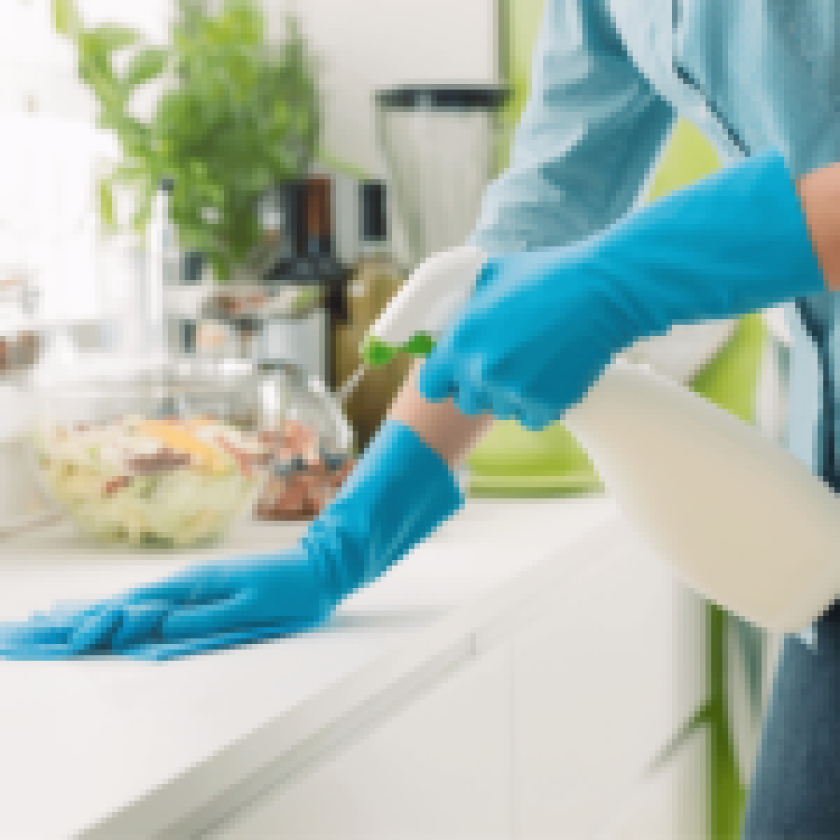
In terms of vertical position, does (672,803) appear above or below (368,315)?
below

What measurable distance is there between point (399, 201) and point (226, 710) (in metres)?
1.02

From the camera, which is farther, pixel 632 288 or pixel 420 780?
pixel 420 780

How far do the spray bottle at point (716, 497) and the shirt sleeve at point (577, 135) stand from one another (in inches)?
8.4

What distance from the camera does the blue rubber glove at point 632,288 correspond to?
62 centimetres

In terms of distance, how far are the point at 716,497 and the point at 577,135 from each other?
13.8 inches

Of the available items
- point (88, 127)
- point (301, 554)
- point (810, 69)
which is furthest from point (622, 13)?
point (88, 127)

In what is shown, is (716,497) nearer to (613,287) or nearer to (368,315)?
(613,287)

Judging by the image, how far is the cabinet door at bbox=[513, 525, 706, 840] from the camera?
103 centimetres

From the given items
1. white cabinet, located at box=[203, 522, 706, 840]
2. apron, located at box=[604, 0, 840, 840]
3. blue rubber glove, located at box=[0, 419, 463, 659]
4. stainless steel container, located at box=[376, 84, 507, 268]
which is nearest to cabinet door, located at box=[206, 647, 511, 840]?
white cabinet, located at box=[203, 522, 706, 840]

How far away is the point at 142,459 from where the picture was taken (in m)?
1.04

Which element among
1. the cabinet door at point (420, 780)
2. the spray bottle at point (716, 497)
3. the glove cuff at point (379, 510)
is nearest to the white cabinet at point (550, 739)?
the cabinet door at point (420, 780)

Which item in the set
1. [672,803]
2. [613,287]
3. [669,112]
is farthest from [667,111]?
[672,803]

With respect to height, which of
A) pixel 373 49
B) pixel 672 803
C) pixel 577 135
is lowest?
pixel 672 803

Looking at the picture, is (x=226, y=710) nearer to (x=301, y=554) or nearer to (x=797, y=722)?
(x=301, y=554)
